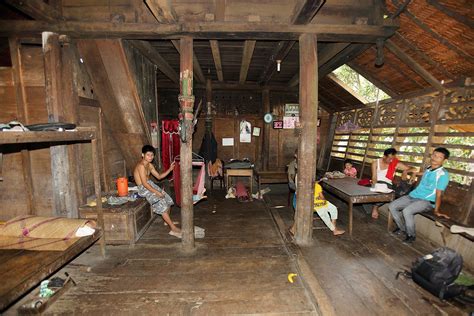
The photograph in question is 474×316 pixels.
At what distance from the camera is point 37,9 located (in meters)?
3.96

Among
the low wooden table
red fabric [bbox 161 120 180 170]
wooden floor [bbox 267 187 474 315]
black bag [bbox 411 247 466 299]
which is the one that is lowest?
wooden floor [bbox 267 187 474 315]

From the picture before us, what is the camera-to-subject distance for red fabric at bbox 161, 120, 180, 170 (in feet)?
28.1

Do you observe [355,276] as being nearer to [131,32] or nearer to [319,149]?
[131,32]

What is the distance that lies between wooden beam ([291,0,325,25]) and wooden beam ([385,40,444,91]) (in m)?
2.43

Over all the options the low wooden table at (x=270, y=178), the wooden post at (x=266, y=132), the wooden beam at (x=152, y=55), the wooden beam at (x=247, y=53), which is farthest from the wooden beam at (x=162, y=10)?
the wooden post at (x=266, y=132)

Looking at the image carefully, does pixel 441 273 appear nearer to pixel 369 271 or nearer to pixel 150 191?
pixel 369 271

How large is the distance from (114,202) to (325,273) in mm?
4443

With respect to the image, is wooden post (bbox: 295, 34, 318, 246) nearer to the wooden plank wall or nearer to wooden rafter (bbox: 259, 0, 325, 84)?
wooden rafter (bbox: 259, 0, 325, 84)

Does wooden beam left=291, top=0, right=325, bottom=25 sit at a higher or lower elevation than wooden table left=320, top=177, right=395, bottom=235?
higher

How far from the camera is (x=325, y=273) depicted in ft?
13.1

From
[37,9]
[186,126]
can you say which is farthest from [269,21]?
[37,9]

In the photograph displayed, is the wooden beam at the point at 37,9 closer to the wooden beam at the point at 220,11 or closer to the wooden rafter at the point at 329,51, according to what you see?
the wooden beam at the point at 220,11

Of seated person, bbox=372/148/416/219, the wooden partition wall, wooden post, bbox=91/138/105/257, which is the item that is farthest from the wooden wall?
the wooden partition wall

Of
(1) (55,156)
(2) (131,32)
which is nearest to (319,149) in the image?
(2) (131,32)
